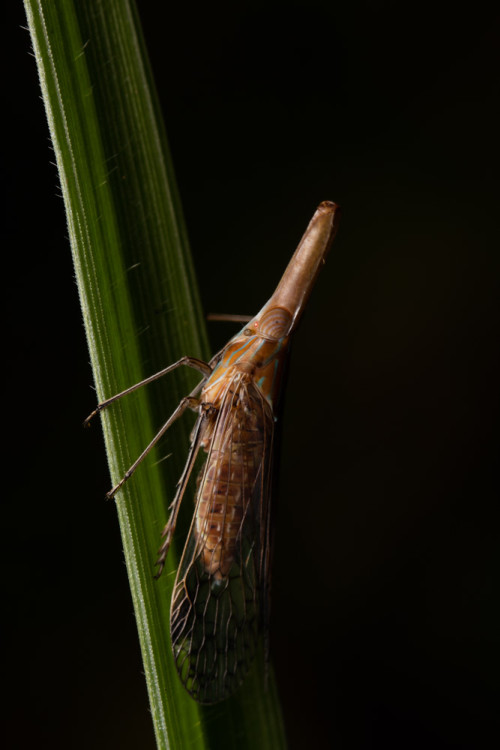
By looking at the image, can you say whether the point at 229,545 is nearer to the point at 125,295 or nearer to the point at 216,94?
the point at 125,295

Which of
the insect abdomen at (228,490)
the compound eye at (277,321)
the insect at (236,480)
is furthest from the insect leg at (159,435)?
the compound eye at (277,321)

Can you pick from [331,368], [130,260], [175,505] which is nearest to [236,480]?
[175,505]

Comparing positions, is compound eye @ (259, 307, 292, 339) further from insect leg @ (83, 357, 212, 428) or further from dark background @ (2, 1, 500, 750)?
dark background @ (2, 1, 500, 750)

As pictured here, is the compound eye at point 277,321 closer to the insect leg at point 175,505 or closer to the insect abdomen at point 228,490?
the insect abdomen at point 228,490

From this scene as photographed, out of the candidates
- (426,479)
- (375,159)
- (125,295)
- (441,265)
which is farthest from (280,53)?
(125,295)

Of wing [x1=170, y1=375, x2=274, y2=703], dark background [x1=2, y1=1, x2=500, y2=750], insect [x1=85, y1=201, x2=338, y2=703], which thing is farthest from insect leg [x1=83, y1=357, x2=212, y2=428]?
dark background [x1=2, y1=1, x2=500, y2=750]

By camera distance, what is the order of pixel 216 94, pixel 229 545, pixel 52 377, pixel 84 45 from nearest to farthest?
1. pixel 84 45
2. pixel 229 545
3. pixel 52 377
4. pixel 216 94

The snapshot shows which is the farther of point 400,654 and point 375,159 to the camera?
point 375,159

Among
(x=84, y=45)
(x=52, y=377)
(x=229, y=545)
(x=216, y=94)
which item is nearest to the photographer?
(x=84, y=45)
